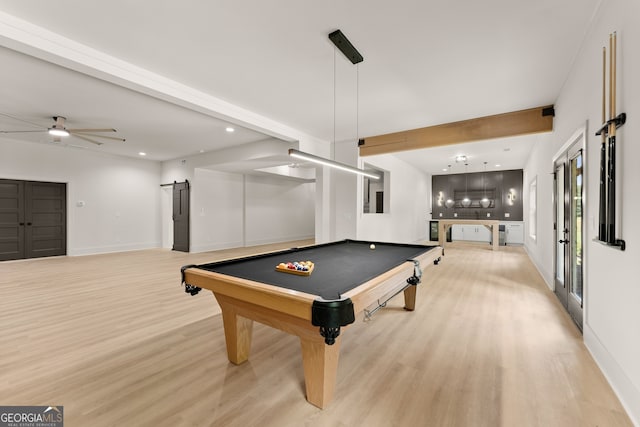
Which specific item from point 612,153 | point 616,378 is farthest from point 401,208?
point 616,378

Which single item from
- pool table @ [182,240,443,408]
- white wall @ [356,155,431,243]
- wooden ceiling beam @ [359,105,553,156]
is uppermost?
wooden ceiling beam @ [359,105,553,156]

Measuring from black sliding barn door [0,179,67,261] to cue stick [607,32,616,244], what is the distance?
9.87m

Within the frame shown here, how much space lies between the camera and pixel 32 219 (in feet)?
21.1

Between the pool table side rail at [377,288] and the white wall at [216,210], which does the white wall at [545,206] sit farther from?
the white wall at [216,210]

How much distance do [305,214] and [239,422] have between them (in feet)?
32.1

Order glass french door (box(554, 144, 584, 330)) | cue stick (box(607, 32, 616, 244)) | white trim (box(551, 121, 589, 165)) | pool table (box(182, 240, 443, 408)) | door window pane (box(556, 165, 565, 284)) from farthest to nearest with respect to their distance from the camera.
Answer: door window pane (box(556, 165, 565, 284)) < glass french door (box(554, 144, 584, 330)) < white trim (box(551, 121, 589, 165)) < cue stick (box(607, 32, 616, 244)) < pool table (box(182, 240, 443, 408))

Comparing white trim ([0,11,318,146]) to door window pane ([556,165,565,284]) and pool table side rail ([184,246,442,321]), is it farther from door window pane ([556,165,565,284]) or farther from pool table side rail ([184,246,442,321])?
door window pane ([556,165,565,284])

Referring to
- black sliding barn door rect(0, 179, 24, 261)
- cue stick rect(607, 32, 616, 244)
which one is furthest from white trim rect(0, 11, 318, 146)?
black sliding barn door rect(0, 179, 24, 261)

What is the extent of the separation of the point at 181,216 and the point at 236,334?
6741 mm

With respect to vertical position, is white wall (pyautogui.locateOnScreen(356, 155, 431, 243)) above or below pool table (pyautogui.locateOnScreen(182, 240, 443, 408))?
above

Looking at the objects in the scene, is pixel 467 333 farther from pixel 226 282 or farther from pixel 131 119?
pixel 131 119

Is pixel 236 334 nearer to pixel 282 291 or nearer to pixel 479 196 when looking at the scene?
→ pixel 282 291

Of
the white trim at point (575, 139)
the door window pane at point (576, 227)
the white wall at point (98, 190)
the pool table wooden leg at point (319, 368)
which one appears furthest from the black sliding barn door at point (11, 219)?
the door window pane at point (576, 227)

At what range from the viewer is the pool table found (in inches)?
55.7
